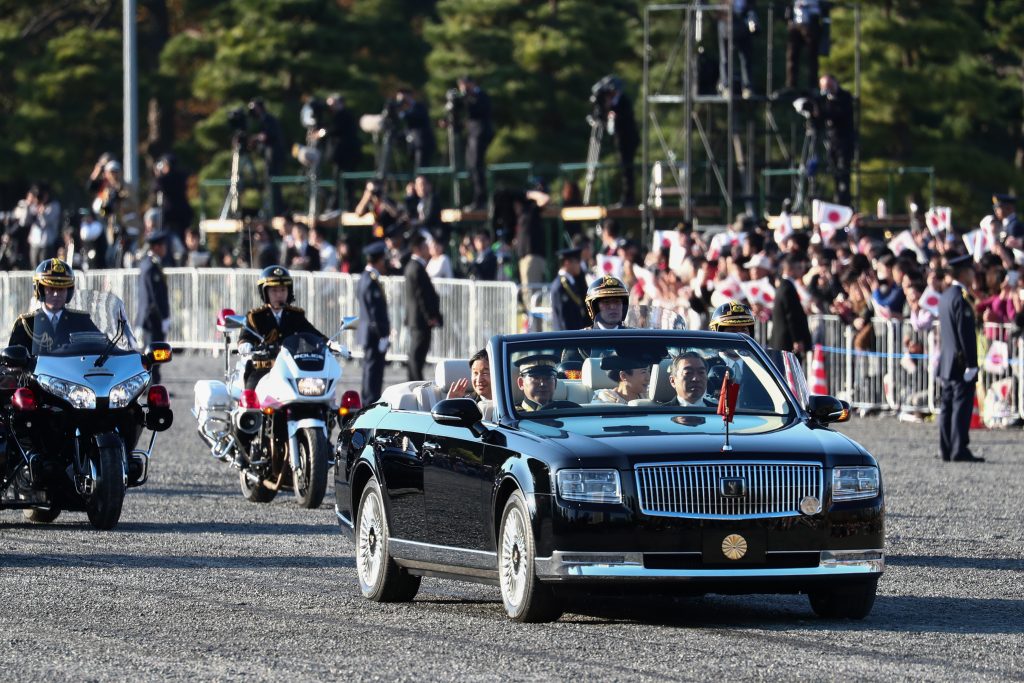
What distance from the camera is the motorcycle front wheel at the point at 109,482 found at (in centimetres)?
1449

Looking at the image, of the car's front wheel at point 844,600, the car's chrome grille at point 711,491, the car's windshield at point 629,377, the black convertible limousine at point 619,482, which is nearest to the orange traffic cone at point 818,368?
the black convertible limousine at point 619,482

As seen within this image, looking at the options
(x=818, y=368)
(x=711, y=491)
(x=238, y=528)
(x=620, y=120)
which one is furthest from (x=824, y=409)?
(x=620, y=120)

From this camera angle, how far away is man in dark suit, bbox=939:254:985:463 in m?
19.6

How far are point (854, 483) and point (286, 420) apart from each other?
7.01 meters

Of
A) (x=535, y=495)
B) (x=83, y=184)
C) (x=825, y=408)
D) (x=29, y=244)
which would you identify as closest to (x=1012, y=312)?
(x=825, y=408)

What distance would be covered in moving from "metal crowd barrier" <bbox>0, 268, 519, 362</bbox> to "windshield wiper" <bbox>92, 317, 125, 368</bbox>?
12800 mm

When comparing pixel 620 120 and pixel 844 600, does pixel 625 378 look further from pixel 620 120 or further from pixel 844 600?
pixel 620 120

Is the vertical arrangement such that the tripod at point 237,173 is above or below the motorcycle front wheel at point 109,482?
above

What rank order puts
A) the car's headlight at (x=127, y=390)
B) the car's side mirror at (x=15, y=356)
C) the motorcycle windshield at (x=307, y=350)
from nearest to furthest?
1. the car's side mirror at (x=15, y=356)
2. the car's headlight at (x=127, y=390)
3. the motorcycle windshield at (x=307, y=350)

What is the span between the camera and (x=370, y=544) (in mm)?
11438

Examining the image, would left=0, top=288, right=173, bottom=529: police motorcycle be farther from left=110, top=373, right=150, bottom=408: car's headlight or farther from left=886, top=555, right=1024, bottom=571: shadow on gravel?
left=886, top=555, right=1024, bottom=571: shadow on gravel

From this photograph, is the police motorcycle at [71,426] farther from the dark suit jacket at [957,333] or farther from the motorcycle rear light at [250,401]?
the dark suit jacket at [957,333]

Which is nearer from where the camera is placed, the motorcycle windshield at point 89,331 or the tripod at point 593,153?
the motorcycle windshield at point 89,331

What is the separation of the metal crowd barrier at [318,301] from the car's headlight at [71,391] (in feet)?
44.6
